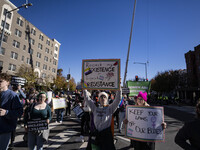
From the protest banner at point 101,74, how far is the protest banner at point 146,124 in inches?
31.8

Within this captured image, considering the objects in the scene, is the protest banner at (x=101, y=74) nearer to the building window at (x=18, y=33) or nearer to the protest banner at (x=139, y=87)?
the protest banner at (x=139, y=87)

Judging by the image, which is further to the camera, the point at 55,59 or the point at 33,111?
the point at 55,59

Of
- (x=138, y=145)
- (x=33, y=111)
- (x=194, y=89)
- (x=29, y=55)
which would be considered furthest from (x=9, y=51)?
(x=194, y=89)

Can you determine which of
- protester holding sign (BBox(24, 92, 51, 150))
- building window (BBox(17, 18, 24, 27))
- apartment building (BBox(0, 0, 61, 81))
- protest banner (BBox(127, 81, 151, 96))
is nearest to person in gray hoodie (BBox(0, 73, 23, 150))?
protester holding sign (BBox(24, 92, 51, 150))

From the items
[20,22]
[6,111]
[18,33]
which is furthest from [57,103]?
[20,22]

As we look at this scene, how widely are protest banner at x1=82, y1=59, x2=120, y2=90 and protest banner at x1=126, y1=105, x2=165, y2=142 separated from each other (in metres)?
0.81

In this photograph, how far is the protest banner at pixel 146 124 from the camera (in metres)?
2.51

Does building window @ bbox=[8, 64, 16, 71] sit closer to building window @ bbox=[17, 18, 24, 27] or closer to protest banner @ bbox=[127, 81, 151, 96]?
building window @ bbox=[17, 18, 24, 27]

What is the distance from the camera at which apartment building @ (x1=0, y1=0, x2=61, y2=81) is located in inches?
896

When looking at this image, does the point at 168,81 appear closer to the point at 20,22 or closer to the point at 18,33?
the point at 18,33

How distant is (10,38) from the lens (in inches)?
930

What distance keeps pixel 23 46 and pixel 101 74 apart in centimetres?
3007

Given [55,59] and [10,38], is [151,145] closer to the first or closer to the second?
[10,38]

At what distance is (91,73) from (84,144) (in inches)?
111
